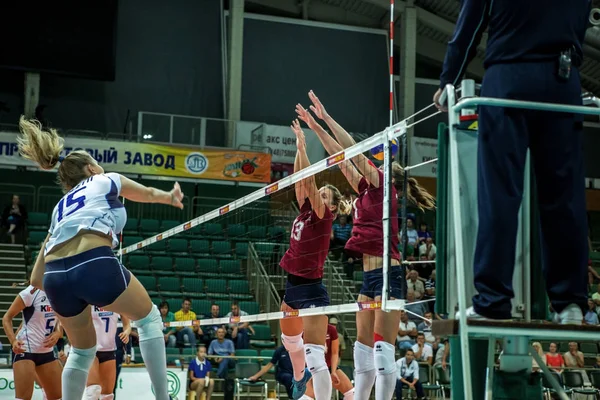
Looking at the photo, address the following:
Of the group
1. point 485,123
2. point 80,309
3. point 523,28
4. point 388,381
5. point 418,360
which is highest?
point 523,28

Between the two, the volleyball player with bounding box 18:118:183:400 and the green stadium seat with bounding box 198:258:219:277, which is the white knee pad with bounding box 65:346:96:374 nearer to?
the volleyball player with bounding box 18:118:183:400

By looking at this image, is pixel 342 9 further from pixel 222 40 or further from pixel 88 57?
pixel 88 57

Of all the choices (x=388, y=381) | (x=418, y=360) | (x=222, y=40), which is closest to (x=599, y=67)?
(x=222, y=40)

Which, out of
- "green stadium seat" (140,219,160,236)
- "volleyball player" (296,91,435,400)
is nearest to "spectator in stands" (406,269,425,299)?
"green stadium seat" (140,219,160,236)

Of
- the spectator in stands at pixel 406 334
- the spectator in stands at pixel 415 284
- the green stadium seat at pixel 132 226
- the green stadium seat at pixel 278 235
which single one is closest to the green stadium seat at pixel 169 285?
the green stadium seat at pixel 278 235

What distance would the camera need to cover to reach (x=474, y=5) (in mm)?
4020

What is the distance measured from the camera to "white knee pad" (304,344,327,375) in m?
7.43

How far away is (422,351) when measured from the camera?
17266mm

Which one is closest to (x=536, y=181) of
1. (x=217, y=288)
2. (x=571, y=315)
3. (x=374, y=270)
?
(x=571, y=315)

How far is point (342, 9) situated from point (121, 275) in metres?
25.3

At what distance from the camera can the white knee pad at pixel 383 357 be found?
6.59 metres

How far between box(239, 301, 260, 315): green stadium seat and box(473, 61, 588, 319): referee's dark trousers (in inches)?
532

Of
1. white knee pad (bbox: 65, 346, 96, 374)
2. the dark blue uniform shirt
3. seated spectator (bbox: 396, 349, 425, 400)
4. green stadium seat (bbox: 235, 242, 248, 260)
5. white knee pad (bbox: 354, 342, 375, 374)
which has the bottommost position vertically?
seated spectator (bbox: 396, 349, 425, 400)

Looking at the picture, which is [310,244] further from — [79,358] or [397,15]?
[397,15]
